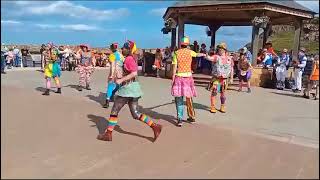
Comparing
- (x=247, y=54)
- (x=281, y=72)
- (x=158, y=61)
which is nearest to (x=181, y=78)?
(x=247, y=54)

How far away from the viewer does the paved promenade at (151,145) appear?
559 centimetres

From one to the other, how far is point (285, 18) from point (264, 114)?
10773mm

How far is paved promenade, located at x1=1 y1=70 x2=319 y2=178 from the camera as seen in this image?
5590mm

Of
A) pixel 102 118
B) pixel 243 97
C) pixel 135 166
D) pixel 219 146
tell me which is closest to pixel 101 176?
pixel 135 166

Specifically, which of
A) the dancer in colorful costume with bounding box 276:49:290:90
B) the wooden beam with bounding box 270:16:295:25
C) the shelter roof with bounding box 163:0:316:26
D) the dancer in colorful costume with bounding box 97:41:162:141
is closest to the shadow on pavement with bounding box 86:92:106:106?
the dancer in colorful costume with bounding box 97:41:162:141

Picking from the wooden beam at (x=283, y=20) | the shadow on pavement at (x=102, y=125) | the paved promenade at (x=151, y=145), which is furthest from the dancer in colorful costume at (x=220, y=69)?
the wooden beam at (x=283, y=20)

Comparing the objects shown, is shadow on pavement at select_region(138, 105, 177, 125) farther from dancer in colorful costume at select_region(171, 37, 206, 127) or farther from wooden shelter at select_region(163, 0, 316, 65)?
wooden shelter at select_region(163, 0, 316, 65)

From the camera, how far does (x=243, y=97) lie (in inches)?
509

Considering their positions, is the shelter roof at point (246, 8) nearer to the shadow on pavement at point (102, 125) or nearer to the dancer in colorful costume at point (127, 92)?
the shadow on pavement at point (102, 125)

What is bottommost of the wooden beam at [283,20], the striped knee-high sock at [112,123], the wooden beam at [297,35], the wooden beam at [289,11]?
the striped knee-high sock at [112,123]

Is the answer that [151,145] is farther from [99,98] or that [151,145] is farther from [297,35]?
[297,35]

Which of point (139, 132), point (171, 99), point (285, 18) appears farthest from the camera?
point (285, 18)

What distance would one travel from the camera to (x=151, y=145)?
6938mm

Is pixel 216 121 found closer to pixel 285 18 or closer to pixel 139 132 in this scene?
pixel 139 132
